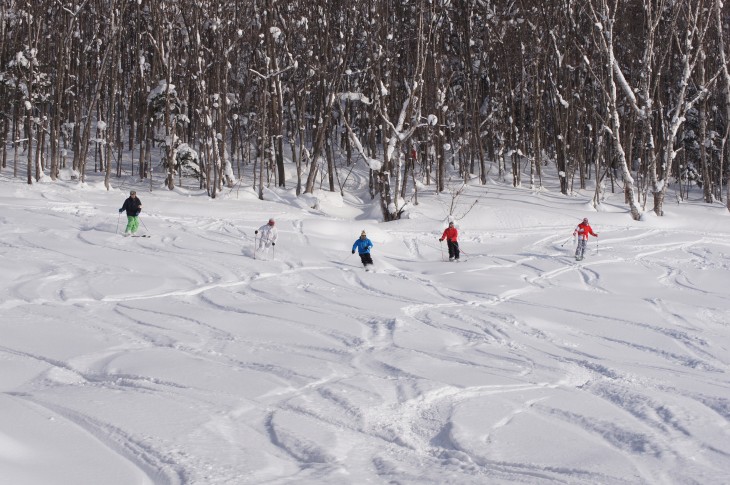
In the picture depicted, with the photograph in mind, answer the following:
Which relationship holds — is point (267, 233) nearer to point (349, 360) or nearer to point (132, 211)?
point (132, 211)

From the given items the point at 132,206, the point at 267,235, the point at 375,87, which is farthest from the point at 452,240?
the point at 375,87

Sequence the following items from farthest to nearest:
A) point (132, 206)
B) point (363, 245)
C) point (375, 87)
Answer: point (375, 87) → point (132, 206) → point (363, 245)

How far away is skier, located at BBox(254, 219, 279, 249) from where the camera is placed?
1892 centimetres

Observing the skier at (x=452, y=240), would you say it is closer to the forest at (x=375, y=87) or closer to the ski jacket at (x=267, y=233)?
the ski jacket at (x=267, y=233)

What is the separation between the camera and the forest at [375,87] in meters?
28.5

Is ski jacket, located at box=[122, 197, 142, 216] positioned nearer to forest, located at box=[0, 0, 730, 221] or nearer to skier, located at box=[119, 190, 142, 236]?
skier, located at box=[119, 190, 142, 236]

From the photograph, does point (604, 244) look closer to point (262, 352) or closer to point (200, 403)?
point (262, 352)

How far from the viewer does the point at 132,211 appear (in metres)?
20.3

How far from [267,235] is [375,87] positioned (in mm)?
10653

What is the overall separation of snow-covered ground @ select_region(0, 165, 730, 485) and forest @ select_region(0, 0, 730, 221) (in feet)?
26.8

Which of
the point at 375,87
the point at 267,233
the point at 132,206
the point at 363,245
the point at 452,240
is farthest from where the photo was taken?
the point at 375,87

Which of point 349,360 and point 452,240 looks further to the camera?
point 452,240

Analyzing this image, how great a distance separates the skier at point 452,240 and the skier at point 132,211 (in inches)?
329

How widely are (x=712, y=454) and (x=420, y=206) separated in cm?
2239
